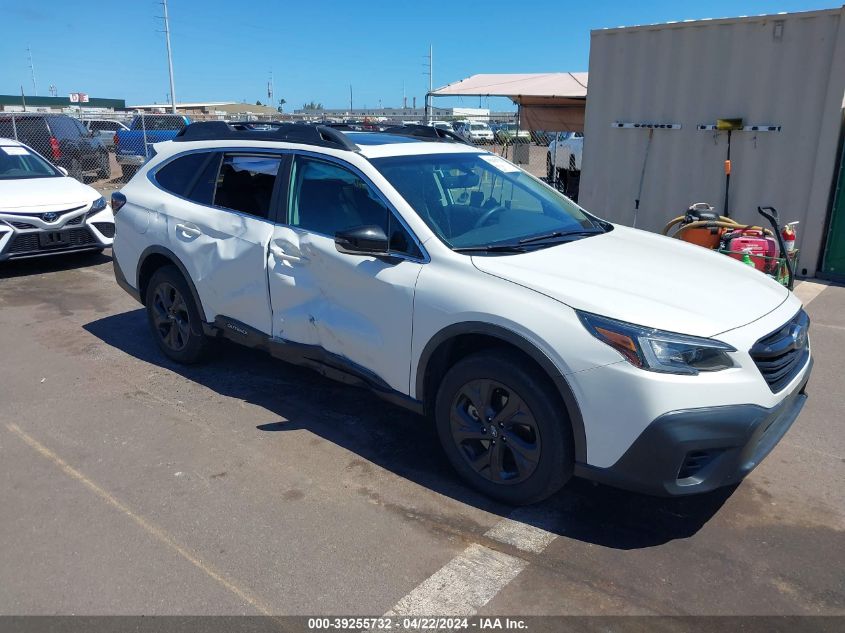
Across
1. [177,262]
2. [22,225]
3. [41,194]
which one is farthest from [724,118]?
[22,225]

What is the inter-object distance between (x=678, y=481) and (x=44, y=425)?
379cm

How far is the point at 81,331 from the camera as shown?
634 cm

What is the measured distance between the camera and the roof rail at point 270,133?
4188mm

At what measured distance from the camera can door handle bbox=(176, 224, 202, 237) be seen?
190 inches

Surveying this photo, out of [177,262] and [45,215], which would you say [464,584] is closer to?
[177,262]

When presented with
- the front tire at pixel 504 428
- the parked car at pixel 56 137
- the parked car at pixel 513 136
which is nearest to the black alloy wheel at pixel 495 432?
the front tire at pixel 504 428

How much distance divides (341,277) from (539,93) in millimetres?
11067

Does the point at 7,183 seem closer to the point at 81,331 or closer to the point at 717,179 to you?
the point at 81,331

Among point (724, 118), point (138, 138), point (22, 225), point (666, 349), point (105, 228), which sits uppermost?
point (724, 118)

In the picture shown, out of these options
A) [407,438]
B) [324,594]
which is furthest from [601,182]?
[324,594]

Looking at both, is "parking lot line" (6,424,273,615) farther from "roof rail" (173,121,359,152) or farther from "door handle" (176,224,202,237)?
"roof rail" (173,121,359,152)

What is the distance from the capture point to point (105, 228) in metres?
8.66

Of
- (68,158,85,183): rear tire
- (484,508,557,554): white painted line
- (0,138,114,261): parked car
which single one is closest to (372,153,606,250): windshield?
(484,508,557,554): white painted line

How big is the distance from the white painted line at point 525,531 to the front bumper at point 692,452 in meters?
0.42
